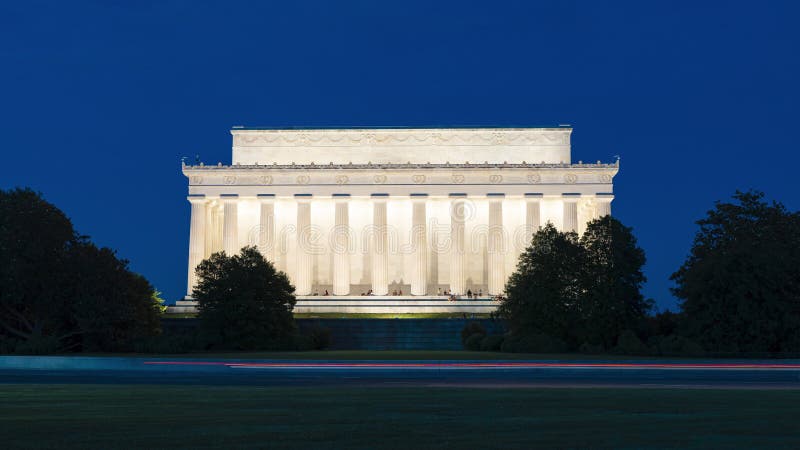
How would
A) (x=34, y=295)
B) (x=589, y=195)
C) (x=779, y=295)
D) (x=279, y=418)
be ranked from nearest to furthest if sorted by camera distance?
1. (x=279, y=418)
2. (x=779, y=295)
3. (x=34, y=295)
4. (x=589, y=195)

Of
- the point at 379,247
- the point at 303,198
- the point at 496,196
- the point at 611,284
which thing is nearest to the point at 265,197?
the point at 303,198

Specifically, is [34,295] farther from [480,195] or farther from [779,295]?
[480,195]

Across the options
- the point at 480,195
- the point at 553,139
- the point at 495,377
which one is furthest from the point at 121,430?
the point at 553,139

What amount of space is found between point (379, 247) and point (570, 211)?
70.1ft

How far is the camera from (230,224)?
100438 mm

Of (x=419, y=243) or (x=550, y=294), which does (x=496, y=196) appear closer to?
(x=419, y=243)

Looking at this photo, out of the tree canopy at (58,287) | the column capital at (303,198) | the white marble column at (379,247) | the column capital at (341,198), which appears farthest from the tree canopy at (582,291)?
the column capital at (303,198)

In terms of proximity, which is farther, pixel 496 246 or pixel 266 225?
pixel 266 225

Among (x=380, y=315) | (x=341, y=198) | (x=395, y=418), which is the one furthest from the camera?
(x=341, y=198)

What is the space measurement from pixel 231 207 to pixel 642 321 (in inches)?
2150

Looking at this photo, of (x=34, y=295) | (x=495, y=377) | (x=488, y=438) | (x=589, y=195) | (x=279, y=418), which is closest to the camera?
(x=488, y=438)

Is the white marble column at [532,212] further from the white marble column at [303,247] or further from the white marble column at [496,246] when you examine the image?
the white marble column at [303,247]

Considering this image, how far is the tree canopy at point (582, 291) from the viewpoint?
190ft

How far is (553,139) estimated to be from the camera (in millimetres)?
102875
